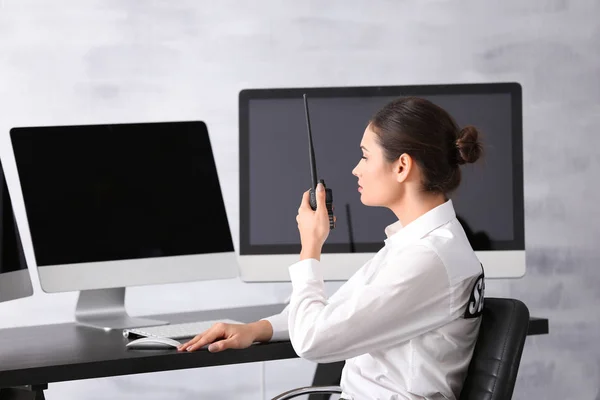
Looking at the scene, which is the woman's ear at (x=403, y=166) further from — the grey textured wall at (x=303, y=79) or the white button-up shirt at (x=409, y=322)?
the grey textured wall at (x=303, y=79)

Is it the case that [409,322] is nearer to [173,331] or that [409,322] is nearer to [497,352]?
[497,352]

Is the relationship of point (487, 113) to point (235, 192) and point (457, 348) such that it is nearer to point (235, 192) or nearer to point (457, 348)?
point (457, 348)

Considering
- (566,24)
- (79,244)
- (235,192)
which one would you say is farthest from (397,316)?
(566,24)

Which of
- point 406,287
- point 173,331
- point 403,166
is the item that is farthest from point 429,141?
point 173,331

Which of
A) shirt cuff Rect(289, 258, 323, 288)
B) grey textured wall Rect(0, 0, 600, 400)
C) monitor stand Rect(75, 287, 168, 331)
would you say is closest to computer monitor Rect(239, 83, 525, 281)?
monitor stand Rect(75, 287, 168, 331)

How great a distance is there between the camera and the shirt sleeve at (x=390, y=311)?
1645 mm

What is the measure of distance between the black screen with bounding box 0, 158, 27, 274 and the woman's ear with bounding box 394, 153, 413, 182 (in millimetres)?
1007

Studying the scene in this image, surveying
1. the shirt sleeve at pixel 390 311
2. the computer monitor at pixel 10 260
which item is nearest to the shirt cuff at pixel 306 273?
the shirt sleeve at pixel 390 311

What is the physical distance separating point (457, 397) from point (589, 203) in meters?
2.36

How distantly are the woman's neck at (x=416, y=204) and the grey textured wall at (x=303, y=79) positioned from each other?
188 cm

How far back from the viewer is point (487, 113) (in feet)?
8.60

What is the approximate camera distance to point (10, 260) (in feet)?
7.20

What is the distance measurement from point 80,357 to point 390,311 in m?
0.65

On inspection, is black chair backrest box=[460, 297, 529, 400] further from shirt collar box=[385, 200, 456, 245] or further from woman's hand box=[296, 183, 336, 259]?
woman's hand box=[296, 183, 336, 259]
